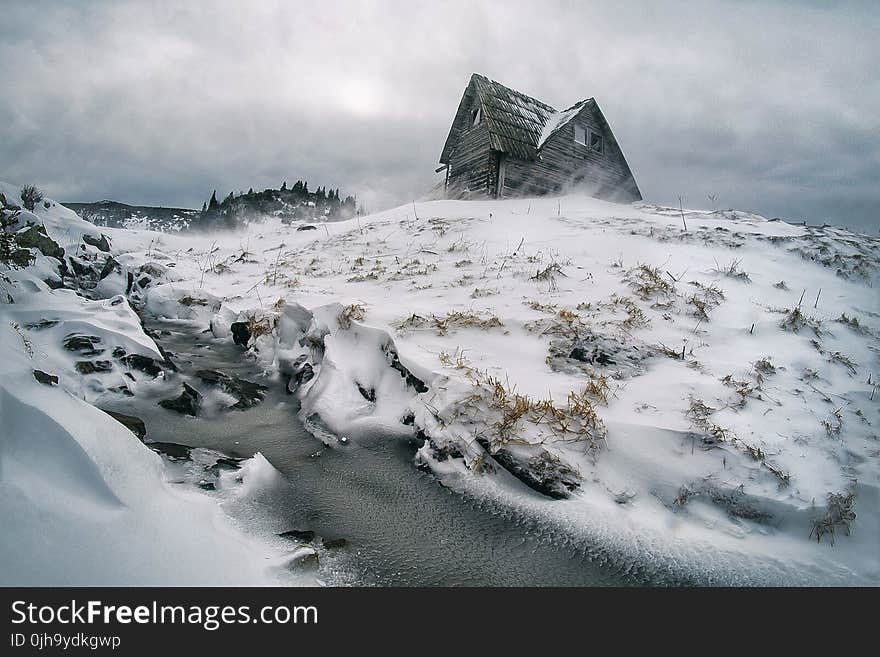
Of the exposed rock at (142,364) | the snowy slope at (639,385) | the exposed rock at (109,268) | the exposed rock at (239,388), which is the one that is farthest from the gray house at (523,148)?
the exposed rock at (142,364)

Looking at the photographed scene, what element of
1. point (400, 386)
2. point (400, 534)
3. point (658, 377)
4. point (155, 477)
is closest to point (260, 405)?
point (400, 386)

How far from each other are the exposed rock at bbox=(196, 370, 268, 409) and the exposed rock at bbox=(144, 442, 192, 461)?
3.41ft

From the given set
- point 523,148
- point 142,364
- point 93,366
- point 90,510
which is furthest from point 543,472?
point 523,148

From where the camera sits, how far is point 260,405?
14.3ft

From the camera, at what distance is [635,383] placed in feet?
12.1

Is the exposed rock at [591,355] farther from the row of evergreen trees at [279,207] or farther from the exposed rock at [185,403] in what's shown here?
the row of evergreen trees at [279,207]

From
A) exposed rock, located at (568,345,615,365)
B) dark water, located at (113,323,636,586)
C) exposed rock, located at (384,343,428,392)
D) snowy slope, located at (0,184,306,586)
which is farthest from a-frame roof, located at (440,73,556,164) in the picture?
snowy slope, located at (0,184,306,586)

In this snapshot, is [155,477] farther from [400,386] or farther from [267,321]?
[267,321]

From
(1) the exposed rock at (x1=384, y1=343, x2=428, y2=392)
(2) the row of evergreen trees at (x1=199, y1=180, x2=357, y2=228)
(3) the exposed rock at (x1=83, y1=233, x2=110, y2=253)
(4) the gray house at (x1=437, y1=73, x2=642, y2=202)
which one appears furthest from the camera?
(2) the row of evergreen trees at (x1=199, y1=180, x2=357, y2=228)

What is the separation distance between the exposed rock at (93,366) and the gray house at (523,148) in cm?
1541

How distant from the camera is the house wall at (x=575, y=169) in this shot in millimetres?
17500

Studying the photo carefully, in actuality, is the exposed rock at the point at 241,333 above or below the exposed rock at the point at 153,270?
below

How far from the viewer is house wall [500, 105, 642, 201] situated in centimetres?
1750

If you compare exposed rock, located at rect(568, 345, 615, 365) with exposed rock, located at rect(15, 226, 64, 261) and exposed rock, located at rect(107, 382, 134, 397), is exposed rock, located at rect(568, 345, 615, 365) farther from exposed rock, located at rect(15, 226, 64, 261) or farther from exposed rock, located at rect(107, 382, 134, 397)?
exposed rock, located at rect(15, 226, 64, 261)
